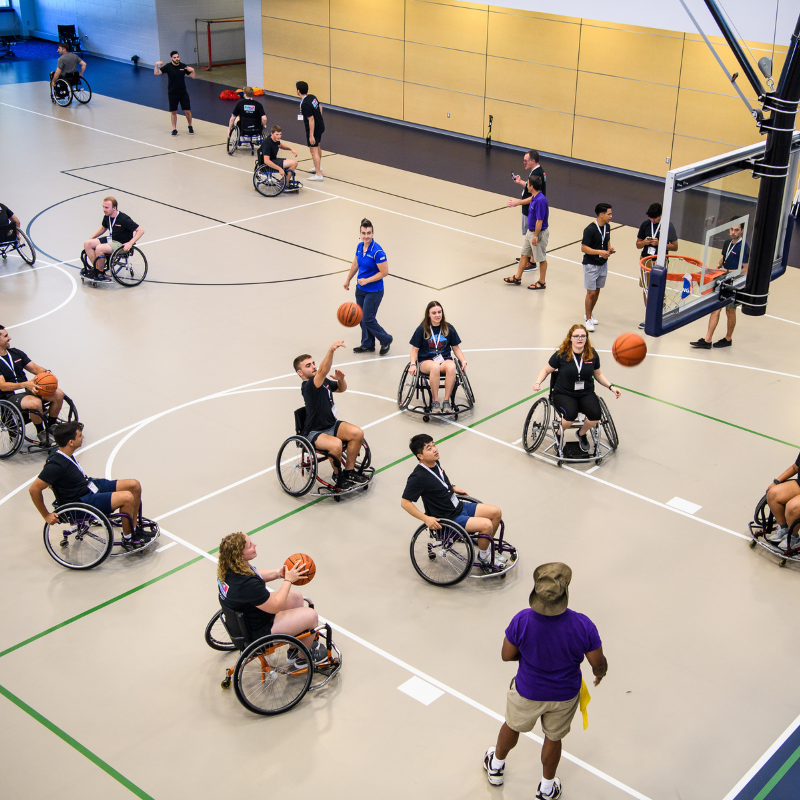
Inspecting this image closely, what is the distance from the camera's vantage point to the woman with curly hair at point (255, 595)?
248 inches

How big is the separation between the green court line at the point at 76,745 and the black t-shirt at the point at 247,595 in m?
1.23

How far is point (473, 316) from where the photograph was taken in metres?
13.2

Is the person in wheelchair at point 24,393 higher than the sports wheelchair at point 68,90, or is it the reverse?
the sports wheelchair at point 68,90

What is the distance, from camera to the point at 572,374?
952 centimetres

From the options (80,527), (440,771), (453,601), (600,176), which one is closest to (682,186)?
(453,601)

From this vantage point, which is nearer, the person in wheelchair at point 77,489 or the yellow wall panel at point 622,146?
the person in wheelchair at point 77,489

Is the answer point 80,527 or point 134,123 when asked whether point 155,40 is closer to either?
point 134,123

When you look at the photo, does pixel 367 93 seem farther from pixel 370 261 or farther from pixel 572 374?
pixel 572 374

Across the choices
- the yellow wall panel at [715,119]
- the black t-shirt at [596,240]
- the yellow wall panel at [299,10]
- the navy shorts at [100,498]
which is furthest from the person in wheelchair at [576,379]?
the yellow wall panel at [299,10]

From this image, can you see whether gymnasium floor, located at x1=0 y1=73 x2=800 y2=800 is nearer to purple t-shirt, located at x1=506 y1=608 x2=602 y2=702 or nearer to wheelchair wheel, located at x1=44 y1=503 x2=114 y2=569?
wheelchair wheel, located at x1=44 y1=503 x2=114 y2=569

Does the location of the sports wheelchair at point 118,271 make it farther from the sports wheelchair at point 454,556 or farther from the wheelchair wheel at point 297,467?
the sports wheelchair at point 454,556

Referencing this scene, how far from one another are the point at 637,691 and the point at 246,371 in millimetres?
6425

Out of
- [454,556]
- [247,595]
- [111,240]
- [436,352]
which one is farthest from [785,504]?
[111,240]

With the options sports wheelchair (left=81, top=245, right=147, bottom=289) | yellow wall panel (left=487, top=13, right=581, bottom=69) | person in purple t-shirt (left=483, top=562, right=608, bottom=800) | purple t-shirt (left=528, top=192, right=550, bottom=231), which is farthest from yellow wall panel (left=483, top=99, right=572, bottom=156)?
person in purple t-shirt (left=483, top=562, right=608, bottom=800)
